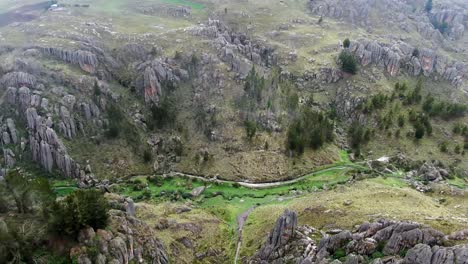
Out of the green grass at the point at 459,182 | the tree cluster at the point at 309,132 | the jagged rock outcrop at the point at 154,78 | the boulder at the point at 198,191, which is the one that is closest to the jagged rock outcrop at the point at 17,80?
the jagged rock outcrop at the point at 154,78

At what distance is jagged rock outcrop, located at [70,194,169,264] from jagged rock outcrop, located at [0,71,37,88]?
228ft

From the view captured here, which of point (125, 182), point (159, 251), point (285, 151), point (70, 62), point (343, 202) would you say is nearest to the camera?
point (159, 251)

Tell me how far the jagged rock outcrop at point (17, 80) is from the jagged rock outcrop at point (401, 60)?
118 metres

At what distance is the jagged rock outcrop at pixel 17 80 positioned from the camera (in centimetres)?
11225

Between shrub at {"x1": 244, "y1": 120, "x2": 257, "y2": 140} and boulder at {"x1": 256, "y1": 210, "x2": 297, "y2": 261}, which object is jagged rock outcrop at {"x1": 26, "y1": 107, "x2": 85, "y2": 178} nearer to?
shrub at {"x1": 244, "y1": 120, "x2": 257, "y2": 140}

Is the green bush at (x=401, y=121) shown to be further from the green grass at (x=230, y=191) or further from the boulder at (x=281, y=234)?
the boulder at (x=281, y=234)

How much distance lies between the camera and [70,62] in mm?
126312

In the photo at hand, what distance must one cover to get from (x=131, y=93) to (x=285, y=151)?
179 ft

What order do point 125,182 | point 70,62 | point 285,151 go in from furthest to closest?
point 70,62
point 285,151
point 125,182

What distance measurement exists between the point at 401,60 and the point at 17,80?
138 meters

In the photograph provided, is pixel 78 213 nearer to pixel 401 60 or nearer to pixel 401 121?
pixel 401 121

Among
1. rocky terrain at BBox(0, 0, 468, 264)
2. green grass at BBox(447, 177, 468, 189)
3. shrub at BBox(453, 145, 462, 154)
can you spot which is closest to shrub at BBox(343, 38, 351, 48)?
rocky terrain at BBox(0, 0, 468, 264)

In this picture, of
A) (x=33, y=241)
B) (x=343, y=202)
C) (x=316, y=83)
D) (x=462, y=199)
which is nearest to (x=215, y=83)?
(x=316, y=83)

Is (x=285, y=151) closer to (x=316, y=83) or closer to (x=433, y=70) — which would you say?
(x=316, y=83)
